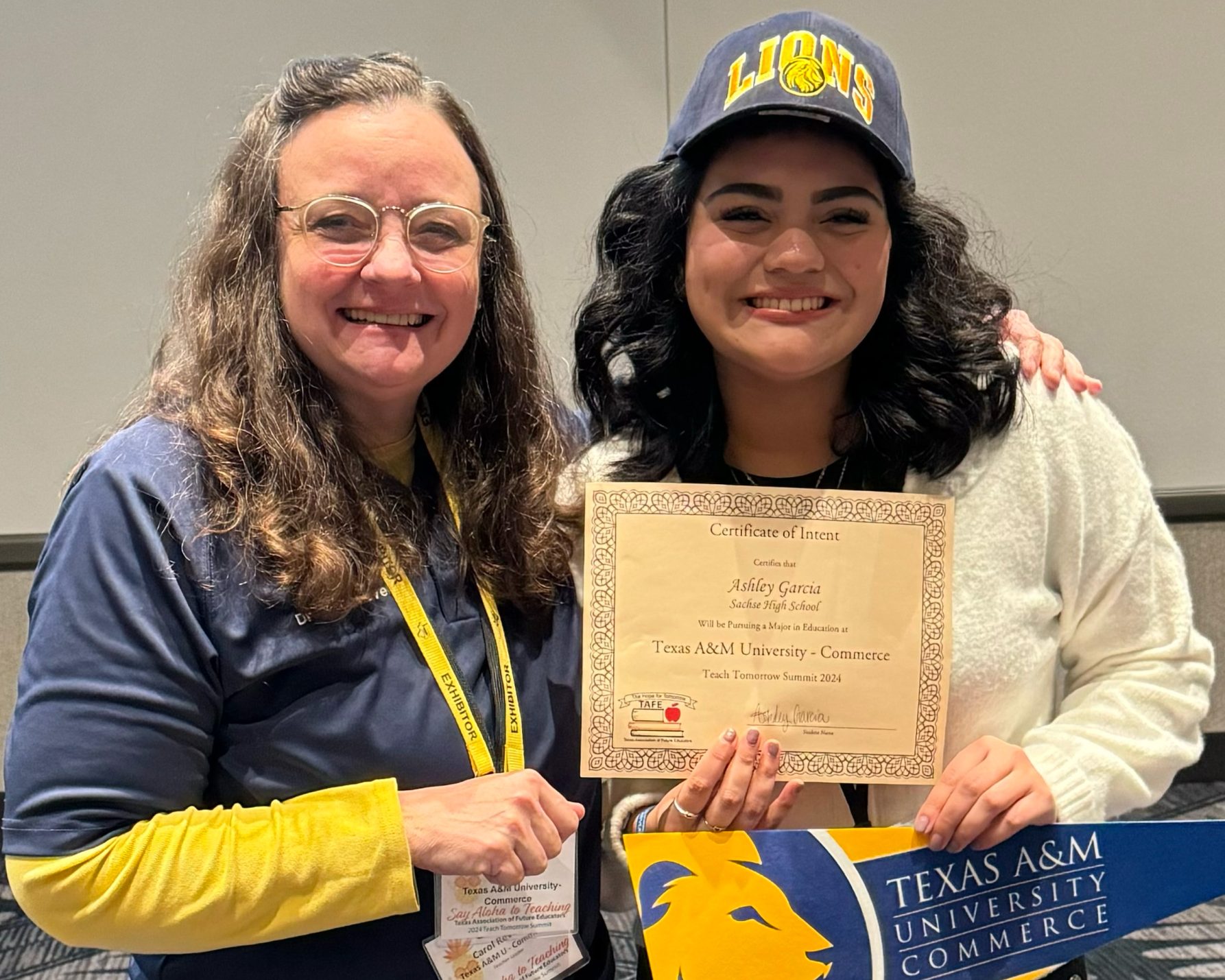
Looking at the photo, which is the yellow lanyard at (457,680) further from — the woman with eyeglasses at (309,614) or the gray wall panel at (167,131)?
the gray wall panel at (167,131)

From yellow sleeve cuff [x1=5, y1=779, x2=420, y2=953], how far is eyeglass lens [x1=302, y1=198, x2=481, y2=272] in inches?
23.2

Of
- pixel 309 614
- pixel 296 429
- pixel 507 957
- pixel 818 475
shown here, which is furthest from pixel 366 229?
pixel 507 957

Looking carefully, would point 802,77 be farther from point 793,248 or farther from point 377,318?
point 377,318

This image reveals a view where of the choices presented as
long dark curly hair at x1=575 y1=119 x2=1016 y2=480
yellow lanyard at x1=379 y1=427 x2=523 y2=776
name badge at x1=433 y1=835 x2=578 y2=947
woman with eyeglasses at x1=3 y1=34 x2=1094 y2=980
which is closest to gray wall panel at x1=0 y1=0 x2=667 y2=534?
long dark curly hair at x1=575 y1=119 x2=1016 y2=480

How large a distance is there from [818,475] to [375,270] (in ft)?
1.91

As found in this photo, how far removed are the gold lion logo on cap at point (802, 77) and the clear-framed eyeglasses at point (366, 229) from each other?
39 cm

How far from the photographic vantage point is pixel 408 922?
1.04m

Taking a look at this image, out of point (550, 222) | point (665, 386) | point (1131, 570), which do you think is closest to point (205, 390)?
point (665, 386)

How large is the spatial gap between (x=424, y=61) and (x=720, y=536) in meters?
1.91

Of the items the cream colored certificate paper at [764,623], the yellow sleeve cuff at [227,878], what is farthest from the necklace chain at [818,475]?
the yellow sleeve cuff at [227,878]

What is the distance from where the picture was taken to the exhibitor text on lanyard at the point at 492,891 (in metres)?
1.03

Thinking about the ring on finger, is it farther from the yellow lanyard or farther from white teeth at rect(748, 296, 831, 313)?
white teeth at rect(748, 296, 831, 313)

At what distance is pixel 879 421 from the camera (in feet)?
3.63

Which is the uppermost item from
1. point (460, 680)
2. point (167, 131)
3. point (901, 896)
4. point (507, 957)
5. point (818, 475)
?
point (167, 131)
